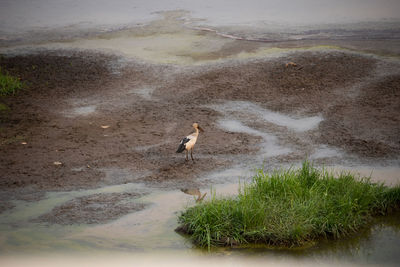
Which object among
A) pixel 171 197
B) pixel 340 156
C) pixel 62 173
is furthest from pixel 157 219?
pixel 340 156

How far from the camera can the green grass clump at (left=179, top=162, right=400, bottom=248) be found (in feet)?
18.4

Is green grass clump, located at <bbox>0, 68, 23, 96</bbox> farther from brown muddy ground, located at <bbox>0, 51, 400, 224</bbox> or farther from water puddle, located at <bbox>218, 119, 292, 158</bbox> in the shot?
water puddle, located at <bbox>218, 119, 292, 158</bbox>

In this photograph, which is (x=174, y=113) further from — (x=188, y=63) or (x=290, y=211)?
(x=290, y=211)

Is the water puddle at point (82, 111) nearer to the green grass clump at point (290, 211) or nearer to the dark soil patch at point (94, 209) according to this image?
the dark soil patch at point (94, 209)

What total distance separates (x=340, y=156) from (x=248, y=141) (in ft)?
4.68

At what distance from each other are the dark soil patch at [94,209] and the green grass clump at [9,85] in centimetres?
469

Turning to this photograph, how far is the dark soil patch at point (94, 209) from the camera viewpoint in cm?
597

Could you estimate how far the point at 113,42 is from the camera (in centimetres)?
1345

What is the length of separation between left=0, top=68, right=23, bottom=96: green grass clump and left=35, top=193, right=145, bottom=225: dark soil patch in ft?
15.4

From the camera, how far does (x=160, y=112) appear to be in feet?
30.3

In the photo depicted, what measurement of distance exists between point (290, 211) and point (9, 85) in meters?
6.84

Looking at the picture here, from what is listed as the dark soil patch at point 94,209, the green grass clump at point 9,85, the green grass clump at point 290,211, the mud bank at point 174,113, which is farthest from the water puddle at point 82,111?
the green grass clump at point 290,211

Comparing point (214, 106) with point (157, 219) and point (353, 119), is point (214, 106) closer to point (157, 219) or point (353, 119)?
point (353, 119)

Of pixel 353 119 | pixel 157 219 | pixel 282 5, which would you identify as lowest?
pixel 157 219
